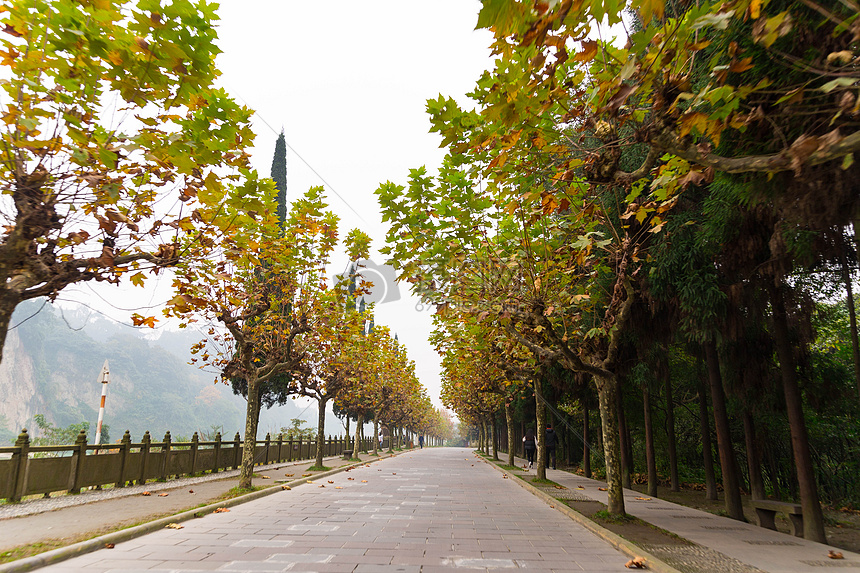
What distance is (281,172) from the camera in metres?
34.3

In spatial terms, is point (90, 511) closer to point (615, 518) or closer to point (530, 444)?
point (615, 518)

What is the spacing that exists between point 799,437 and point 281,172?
106ft

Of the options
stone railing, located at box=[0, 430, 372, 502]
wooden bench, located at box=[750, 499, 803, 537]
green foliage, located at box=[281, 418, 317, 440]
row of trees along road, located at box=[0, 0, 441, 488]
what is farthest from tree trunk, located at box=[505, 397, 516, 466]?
row of trees along road, located at box=[0, 0, 441, 488]

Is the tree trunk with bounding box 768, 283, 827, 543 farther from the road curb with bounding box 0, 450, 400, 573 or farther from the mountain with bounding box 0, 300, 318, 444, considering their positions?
the mountain with bounding box 0, 300, 318, 444

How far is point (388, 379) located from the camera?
122 ft

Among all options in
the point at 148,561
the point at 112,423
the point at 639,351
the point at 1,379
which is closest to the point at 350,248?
the point at 639,351

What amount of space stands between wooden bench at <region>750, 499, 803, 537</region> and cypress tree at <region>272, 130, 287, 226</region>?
1141 inches

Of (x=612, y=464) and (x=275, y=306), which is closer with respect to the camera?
(x=612, y=464)

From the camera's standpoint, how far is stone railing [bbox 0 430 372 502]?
441 inches

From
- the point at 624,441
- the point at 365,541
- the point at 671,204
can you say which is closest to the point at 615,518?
the point at 365,541

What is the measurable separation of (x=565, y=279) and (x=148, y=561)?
344 inches

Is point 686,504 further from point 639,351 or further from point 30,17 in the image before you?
point 30,17

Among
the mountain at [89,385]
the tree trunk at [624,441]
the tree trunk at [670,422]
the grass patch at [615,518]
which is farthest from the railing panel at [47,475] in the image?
the mountain at [89,385]

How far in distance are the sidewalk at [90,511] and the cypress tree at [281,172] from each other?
20.6m
